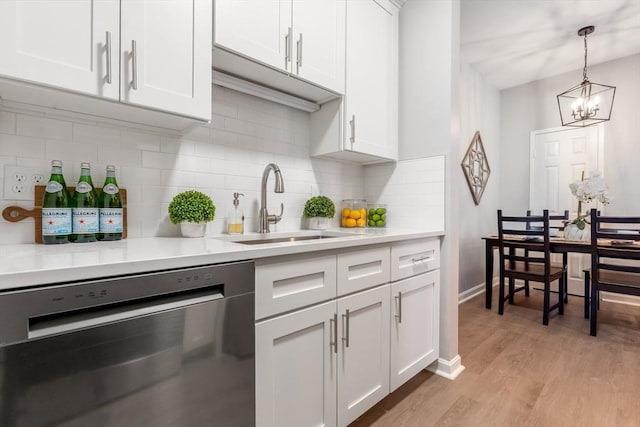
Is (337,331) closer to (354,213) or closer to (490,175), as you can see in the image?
(354,213)

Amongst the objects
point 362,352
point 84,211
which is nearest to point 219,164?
point 84,211

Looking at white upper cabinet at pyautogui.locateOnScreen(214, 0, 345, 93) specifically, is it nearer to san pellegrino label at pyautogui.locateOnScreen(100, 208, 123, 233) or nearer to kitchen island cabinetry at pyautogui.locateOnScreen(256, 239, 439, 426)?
san pellegrino label at pyautogui.locateOnScreen(100, 208, 123, 233)

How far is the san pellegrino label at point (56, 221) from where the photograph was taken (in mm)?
1087

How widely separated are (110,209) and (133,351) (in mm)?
671

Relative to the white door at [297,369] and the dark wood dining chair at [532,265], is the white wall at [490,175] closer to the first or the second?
the dark wood dining chair at [532,265]

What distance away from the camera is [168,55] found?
1.17 meters

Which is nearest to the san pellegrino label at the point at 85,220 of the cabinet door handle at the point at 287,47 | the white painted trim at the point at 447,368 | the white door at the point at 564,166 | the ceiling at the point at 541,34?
the cabinet door handle at the point at 287,47

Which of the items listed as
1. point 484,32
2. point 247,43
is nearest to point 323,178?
point 247,43

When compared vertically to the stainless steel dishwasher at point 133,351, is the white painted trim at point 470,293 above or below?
below

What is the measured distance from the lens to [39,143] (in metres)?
1.17

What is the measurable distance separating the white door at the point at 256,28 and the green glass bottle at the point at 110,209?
0.71 meters

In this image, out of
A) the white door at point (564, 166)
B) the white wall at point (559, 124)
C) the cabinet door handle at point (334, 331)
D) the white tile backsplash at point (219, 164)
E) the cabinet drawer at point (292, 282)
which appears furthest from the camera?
the white door at point (564, 166)

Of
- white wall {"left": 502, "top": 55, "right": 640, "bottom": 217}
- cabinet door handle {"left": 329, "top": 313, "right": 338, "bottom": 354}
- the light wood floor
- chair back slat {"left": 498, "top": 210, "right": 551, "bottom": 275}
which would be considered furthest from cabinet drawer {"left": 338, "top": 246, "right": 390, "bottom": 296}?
white wall {"left": 502, "top": 55, "right": 640, "bottom": 217}

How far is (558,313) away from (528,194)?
5.59ft
